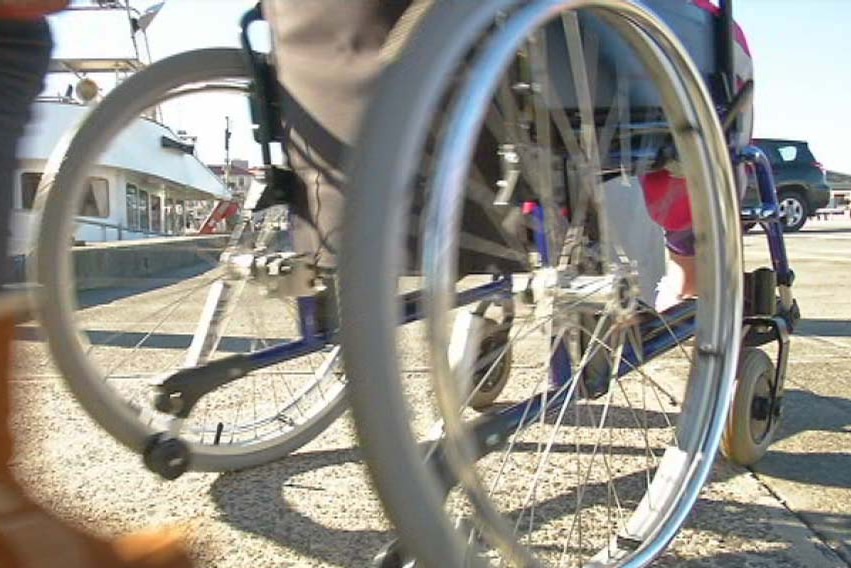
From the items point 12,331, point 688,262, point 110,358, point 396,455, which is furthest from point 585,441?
point 12,331

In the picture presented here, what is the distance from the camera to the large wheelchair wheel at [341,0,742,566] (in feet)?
2.98

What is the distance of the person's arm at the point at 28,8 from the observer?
0.91 metres

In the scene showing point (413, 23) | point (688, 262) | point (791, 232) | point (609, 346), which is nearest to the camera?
point (413, 23)

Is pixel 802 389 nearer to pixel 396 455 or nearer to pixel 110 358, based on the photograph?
pixel 110 358

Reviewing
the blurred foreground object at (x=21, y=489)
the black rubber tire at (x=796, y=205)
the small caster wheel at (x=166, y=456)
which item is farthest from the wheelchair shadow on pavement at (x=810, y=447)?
the black rubber tire at (x=796, y=205)

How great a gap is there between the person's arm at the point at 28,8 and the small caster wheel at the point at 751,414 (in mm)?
1691

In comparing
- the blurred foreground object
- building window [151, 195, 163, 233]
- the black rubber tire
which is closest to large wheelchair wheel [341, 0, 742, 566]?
the blurred foreground object

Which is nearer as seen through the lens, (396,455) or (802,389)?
(396,455)

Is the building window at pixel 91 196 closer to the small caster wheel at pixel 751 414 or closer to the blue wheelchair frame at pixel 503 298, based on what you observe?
the blue wheelchair frame at pixel 503 298

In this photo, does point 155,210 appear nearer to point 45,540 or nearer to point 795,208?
point 795,208

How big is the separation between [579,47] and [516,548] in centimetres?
86

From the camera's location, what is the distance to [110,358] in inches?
86.9

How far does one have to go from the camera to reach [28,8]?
36.0 inches

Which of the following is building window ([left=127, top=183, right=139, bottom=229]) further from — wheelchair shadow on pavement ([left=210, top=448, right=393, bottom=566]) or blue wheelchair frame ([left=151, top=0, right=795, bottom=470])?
blue wheelchair frame ([left=151, top=0, right=795, bottom=470])
